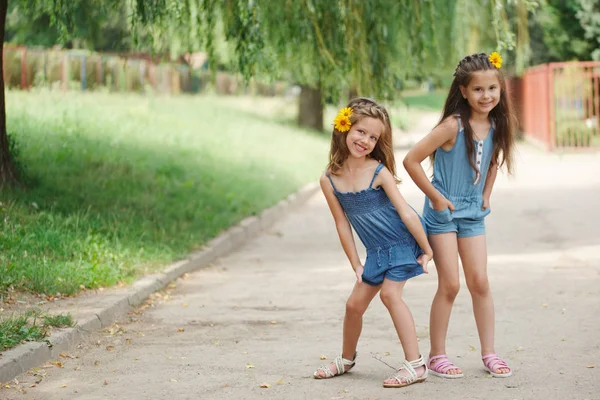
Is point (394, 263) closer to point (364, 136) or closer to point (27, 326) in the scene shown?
point (364, 136)

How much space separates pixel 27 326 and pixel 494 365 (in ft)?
9.78

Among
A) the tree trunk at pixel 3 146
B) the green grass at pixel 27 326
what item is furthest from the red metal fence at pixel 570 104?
the green grass at pixel 27 326

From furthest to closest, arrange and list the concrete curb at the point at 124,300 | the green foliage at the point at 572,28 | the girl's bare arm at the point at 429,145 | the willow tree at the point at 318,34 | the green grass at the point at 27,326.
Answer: the green foliage at the point at 572,28 → the willow tree at the point at 318,34 → the green grass at the point at 27,326 → the concrete curb at the point at 124,300 → the girl's bare arm at the point at 429,145

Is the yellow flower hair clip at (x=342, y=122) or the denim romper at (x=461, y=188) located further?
the denim romper at (x=461, y=188)

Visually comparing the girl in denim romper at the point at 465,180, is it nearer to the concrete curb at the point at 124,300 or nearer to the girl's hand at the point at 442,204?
the girl's hand at the point at 442,204

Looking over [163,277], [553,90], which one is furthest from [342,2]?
[553,90]

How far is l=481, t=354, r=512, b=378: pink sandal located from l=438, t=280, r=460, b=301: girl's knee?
0.39m

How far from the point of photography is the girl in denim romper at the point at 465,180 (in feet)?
17.3

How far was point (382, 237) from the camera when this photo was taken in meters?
5.17

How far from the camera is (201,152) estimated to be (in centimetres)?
1697

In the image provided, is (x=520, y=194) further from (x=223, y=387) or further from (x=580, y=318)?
(x=223, y=387)

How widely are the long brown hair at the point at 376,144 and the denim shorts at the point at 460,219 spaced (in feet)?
1.01

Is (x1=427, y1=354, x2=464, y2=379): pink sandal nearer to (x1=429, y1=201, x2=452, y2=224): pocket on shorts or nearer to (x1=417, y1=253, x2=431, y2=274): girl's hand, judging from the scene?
(x1=417, y1=253, x2=431, y2=274): girl's hand

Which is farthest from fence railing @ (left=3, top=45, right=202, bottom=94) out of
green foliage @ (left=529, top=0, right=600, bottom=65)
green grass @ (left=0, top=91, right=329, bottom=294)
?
green foliage @ (left=529, top=0, right=600, bottom=65)
